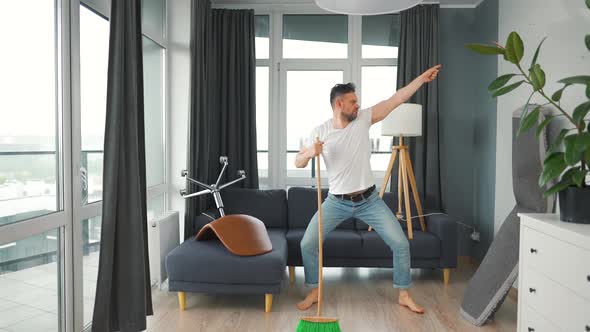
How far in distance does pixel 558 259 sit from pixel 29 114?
8.56ft

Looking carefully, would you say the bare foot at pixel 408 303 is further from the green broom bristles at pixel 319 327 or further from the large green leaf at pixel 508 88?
the large green leaf at pixel 508 88

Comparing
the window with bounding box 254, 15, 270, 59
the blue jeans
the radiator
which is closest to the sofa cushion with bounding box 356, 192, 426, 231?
the blue jeans

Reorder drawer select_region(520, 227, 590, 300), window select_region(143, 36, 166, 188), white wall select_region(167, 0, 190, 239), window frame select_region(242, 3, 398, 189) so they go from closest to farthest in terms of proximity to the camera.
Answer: drawer select_region(520, 227, 590, 300), window select_region(143, 36, 166, 188), white wall select_region(167, 0, 190, 239), window frame select_region(242, 3, 398, 189)

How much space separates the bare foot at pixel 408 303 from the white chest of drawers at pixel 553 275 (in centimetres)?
78

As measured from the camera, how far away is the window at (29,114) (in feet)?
6.63

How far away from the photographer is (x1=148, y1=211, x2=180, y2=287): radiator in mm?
3494

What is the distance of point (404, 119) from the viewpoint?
3.97 m

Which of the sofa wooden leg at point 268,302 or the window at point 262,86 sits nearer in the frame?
the sofa wooden leg at point 268,302

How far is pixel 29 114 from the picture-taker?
7.21ft

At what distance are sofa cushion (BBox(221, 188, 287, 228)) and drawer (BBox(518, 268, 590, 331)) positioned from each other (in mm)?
2370

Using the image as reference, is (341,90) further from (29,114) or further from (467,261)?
(467,261)

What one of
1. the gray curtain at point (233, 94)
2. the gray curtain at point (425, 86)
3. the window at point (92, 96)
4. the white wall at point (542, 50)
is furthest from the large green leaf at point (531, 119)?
the gray curtain at point (233, 94)

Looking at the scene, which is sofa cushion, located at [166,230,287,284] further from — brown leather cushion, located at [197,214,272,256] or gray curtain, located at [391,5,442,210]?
gray curtain, located at [391,5,442,210]

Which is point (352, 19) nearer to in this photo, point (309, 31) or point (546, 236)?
point (309, 31)
